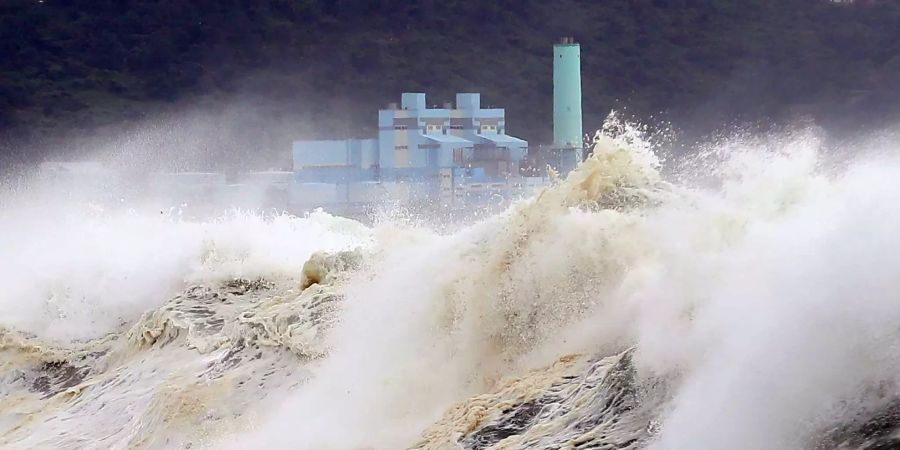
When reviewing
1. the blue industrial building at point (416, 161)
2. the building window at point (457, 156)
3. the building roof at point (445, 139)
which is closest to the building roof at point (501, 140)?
the blue industrial building at point (416, 161)

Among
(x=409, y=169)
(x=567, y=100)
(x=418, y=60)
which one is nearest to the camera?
(x=409, y=169)

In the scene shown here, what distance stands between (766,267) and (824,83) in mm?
31016

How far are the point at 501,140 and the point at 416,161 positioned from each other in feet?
7.74

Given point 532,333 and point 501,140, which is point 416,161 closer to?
point 501,140

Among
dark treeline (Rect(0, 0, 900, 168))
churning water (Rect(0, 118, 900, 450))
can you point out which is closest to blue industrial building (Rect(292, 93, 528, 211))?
dark treeline (Rect(0, 0, 900, 168))

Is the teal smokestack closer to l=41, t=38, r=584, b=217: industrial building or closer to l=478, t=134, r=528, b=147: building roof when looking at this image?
l=41, t=38, r=584, b=217: industrial building

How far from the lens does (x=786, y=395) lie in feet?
16.4

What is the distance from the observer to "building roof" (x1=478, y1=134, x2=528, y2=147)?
109 feet

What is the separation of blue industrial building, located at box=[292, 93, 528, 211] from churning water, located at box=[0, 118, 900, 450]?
1665cm

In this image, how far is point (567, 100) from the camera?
33969 mm

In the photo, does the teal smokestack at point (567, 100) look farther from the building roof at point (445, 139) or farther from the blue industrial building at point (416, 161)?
the building roof at point (445, 139)

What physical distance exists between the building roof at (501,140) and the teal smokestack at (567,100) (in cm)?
84

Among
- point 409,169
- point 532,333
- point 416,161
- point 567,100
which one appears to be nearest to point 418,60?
point 567,100

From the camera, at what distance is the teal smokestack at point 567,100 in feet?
107
